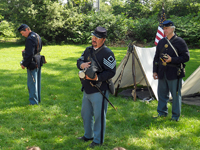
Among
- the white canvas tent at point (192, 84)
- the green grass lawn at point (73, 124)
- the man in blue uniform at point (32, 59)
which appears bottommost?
the green grass lawn at point (73, 124)

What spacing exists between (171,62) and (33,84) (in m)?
3.69

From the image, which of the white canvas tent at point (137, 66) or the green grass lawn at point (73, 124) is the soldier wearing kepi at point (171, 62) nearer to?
the green grass lawn at point (73, 124)

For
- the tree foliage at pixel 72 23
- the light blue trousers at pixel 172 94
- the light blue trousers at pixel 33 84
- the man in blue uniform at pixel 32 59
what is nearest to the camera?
the light blue trousers at pixel 172 94

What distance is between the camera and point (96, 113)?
393cm

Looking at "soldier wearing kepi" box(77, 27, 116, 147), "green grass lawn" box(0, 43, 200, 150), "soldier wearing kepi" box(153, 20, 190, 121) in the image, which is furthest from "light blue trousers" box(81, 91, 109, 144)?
"soldier wearing kepi" box(153, 20, 190, 121)

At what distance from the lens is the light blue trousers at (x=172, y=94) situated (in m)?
5.11

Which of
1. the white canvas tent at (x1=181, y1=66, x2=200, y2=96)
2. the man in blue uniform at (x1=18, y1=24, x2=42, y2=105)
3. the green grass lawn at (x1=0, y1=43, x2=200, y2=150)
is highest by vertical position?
the man in blue uniform at (x1=18, y1=24, x2=42, y2=105)

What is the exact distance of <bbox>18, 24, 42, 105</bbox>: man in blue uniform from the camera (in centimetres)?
574

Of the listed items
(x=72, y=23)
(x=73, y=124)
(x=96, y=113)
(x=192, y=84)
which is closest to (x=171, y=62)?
(x=96, y=113)

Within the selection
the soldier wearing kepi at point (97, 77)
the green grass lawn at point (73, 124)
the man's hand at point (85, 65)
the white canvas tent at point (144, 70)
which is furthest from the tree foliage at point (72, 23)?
the man's hand at point (85, 65)

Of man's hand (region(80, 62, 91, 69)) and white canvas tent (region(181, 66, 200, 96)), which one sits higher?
man's hand (region(80, 62, 91, 69))

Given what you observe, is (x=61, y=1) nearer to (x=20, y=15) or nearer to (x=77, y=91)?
(x=20, y=15)

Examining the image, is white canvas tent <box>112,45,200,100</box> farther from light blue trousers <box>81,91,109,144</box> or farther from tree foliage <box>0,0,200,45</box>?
tree foliage <box>0,0,200,45</box>

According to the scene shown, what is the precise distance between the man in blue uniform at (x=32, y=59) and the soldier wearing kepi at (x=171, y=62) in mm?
3151
